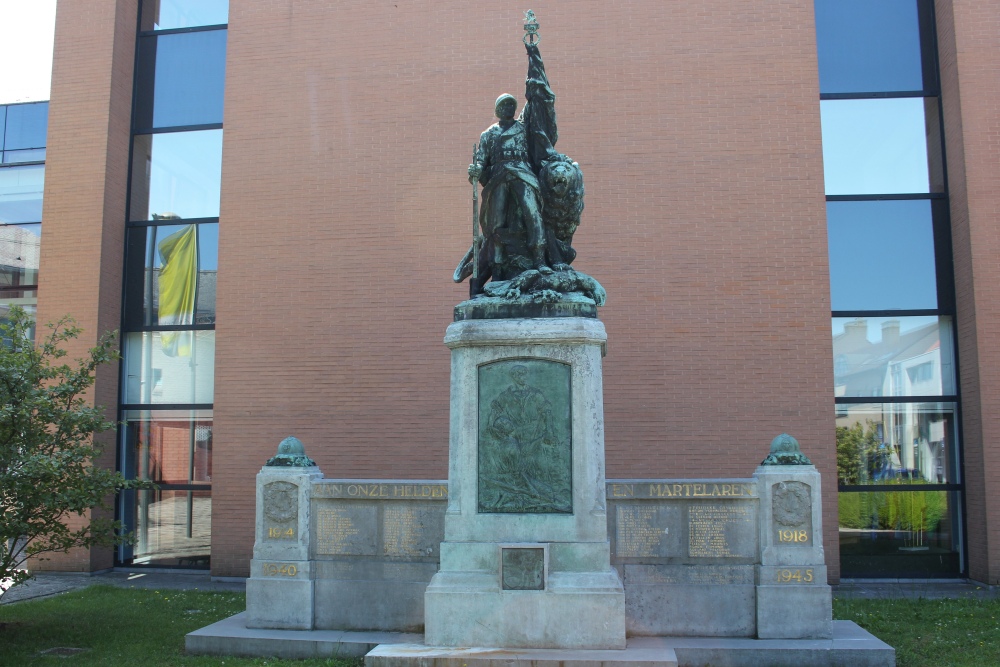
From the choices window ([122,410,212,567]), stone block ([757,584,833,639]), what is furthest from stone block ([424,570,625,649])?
window ([122,410,212,567])

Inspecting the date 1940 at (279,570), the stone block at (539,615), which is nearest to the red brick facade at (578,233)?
the date 1940 at (279,570)

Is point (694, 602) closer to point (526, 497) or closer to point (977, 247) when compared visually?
point (526, 497)

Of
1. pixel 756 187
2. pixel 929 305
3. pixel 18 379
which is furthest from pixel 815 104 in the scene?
pixel 18 379

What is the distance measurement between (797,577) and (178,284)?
12395mm

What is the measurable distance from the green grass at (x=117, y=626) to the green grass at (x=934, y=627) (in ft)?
18.8

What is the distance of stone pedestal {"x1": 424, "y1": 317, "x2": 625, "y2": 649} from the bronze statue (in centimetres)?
71

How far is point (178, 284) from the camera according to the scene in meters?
16.4

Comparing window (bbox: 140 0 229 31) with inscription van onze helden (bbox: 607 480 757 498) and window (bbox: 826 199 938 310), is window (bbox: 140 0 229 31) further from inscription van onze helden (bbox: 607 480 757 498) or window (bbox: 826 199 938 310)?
inscription van onze helden (bbox: 607 480 757 498)

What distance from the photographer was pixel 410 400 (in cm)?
1443

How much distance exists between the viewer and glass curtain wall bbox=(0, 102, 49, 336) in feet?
56.6

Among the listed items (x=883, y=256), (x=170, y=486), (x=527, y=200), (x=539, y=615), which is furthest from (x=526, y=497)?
(x=170, y=486)

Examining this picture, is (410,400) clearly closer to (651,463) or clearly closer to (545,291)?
(651,463)

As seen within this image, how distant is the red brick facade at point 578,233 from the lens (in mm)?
13945

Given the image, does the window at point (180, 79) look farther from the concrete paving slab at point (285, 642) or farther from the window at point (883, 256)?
the window at point (883, 256)
